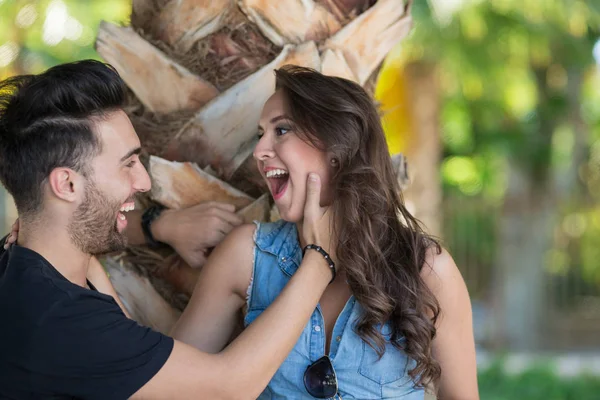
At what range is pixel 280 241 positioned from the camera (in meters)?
2.64

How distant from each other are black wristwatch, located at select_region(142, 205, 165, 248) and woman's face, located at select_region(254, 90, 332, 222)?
15.8 inches

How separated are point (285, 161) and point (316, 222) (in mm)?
217

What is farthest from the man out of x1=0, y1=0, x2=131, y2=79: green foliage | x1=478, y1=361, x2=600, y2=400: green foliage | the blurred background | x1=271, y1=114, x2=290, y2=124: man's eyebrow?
x1=0, y1=0, x2=131, y2=79: green foliage

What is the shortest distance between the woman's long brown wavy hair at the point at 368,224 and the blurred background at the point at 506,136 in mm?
5927

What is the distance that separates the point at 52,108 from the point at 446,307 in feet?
4.17

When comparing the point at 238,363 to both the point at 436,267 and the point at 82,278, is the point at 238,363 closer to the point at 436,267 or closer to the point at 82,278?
the point at 82,278

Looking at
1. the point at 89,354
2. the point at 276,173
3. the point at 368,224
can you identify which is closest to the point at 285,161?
the point at 276,173

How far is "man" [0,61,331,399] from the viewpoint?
1.95 metres

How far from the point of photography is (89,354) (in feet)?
6.38

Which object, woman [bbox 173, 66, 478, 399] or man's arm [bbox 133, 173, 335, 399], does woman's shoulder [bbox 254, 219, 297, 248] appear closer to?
woman [bbox 173, 66, 478, 399]

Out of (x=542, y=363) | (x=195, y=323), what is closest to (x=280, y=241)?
(x=195, y=323)

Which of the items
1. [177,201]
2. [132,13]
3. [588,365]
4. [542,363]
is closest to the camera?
[177,201]

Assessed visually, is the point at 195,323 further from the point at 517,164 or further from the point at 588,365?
the point at 517,164

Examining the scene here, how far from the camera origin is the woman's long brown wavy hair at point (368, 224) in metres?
2.48
